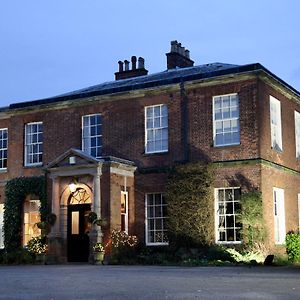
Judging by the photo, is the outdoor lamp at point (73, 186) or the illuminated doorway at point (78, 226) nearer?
the outdoor lamp at point (73, 186)

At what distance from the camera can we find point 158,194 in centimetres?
2453

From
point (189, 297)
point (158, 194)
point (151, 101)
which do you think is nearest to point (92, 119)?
point (151, 101)

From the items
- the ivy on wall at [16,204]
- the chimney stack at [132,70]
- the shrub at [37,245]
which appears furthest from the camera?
the chimney stack at [132,70]

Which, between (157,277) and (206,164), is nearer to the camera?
(157,277)

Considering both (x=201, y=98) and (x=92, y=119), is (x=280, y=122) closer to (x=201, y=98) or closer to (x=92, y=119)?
(x=201, y=98)

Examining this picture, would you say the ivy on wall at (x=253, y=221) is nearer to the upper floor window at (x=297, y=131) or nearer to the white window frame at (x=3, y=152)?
the upper floor window at (x=297, y=131)

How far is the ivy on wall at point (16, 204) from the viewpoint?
26312 mm

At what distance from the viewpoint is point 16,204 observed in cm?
2670

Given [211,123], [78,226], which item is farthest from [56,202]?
[211,123]

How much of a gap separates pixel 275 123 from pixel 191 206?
5140 millimetres

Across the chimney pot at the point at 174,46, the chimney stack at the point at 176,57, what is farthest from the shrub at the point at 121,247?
the chimney pot at the point at 174,46

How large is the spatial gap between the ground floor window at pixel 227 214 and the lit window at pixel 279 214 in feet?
6.53

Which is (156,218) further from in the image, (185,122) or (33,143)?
(33,143)

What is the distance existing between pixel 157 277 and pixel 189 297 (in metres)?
4.35
